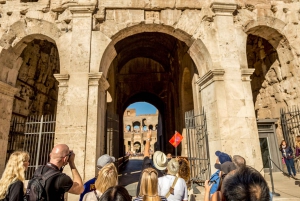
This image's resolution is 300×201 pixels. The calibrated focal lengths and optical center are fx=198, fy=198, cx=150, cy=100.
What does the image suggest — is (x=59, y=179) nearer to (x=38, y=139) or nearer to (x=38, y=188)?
(x=38, y=188)

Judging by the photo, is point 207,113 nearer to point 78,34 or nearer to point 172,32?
point 172,32

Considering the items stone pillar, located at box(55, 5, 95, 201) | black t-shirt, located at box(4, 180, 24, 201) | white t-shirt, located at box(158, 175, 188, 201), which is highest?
stone pillar, located at box(55, 5, 95, 201)

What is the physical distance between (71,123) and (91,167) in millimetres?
1235

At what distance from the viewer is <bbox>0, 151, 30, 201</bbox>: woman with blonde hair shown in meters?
1.86

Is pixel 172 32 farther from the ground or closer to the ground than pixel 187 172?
farther from the ground

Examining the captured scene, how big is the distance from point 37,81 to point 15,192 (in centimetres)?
761

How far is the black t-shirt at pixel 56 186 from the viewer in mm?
1844

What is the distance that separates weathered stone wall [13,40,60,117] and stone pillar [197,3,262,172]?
6638mm

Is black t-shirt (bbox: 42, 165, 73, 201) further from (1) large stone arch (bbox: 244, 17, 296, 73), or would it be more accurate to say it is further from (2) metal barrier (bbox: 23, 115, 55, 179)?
(1) large stone arch (bbox: 244, 17, 296, 73)

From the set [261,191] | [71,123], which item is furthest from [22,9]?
[261,191]

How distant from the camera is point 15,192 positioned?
1.87m

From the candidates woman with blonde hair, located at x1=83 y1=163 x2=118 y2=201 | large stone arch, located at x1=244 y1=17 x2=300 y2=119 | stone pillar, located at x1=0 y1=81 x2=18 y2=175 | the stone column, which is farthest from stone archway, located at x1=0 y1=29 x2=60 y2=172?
large stone arch, located at x1=244 y1=17 x2=300 y2=119

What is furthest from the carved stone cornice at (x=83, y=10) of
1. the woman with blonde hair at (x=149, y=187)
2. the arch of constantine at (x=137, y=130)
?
the arch of constantine at (x=137, y=130)

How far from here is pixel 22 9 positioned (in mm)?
6125
